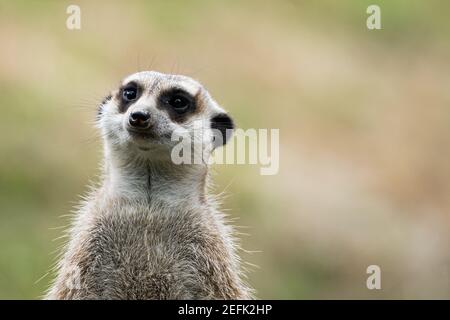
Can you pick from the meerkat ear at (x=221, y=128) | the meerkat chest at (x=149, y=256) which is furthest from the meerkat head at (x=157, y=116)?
the meerkat chest at (x=149, y=256)

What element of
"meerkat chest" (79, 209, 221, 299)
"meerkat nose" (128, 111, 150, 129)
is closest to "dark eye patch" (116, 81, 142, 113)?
"meerkat nose" (128, 111, 150, 129)

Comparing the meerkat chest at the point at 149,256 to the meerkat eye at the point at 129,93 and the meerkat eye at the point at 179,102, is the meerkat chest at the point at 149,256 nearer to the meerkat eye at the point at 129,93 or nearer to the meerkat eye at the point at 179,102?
the meerkat eye at the point at 179,102

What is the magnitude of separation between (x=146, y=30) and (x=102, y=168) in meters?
7.03

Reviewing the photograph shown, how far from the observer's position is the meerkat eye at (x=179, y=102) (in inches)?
247

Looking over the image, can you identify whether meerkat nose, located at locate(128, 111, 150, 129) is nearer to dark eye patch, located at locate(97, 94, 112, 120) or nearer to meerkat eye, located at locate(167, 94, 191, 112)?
meerkat eye, located at locate(167, 94, 191, 112)

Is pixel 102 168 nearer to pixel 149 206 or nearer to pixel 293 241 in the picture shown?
pixel 149 206

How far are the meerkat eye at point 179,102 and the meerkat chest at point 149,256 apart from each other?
65 cm

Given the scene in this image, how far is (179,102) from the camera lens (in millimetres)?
6281

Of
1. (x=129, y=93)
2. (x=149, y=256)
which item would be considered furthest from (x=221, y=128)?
(x=149, y=256)

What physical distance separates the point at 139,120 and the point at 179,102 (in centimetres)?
47

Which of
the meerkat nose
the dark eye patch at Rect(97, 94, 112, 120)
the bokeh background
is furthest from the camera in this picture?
the bokeh background

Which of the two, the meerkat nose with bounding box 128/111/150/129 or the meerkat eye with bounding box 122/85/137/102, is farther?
the meerkat eye with bounding box 122/85/137/102

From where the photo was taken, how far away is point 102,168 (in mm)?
6293

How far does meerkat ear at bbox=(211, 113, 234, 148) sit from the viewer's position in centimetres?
641
